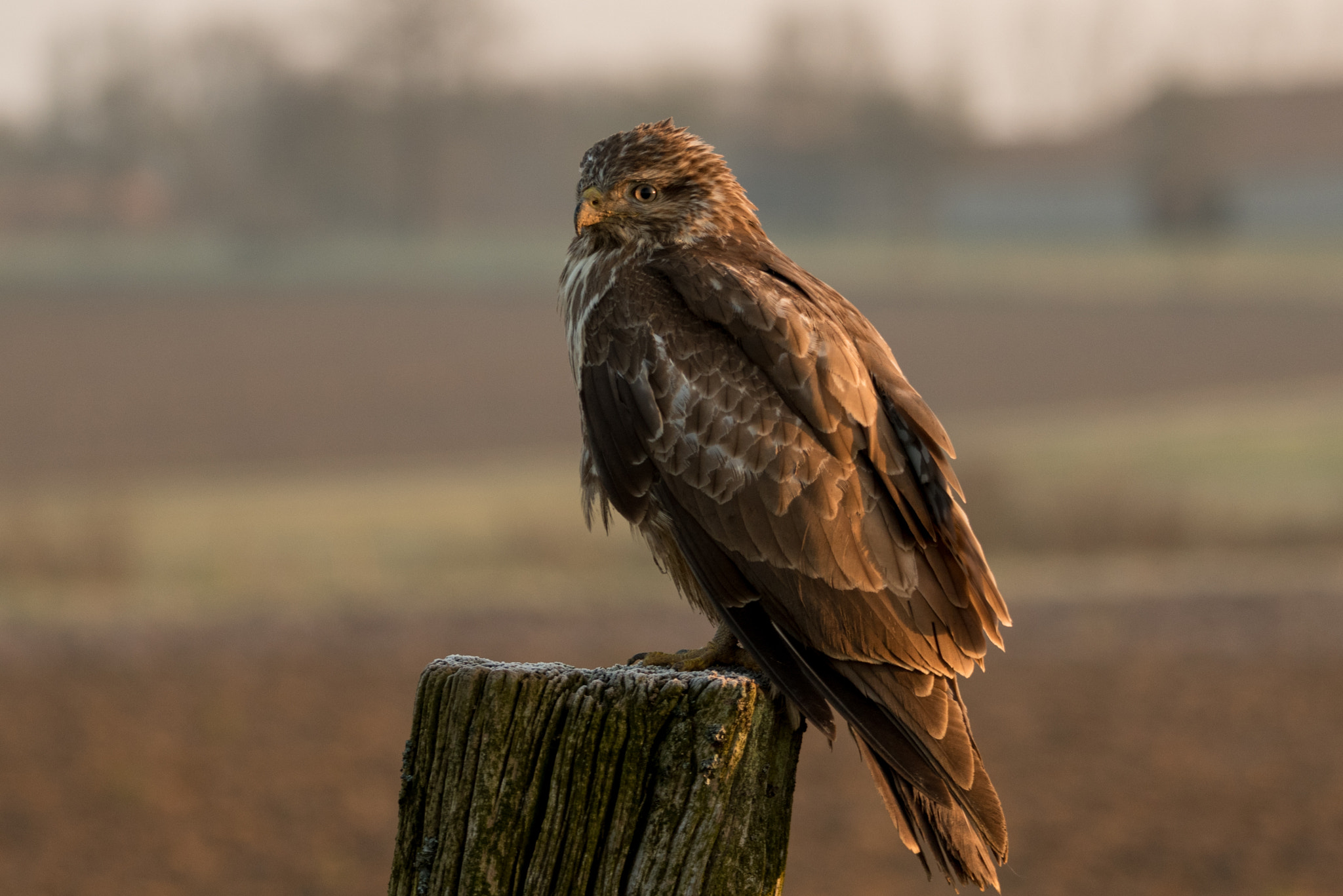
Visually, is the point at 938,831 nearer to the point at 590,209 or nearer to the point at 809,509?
the point at 809,509

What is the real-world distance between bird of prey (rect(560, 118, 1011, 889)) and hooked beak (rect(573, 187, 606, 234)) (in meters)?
0.26

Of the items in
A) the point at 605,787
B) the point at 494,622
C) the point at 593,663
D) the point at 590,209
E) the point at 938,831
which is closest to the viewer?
the point at 605,787

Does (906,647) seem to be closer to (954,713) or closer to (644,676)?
(954,713)

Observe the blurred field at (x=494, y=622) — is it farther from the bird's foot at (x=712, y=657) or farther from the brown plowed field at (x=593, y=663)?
the bird's foot at (x=712, y=657)

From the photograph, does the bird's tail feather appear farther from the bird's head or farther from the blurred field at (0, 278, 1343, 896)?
the blurred field at (0, 278, 1343, 896)

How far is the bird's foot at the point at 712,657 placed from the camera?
3.88 metres

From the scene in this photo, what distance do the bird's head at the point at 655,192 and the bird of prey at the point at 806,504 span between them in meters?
0.22

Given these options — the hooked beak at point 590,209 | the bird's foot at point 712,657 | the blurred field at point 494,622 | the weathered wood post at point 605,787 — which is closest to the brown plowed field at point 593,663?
the blurred field at point 494,622

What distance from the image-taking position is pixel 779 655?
363 cm

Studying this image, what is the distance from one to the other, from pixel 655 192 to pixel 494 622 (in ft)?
46.1

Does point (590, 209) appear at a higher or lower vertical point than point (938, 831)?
higher

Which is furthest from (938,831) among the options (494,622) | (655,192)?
(494,622)

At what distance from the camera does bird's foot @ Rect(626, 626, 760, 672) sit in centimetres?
388

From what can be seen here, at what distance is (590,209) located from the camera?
4488 millimetres
